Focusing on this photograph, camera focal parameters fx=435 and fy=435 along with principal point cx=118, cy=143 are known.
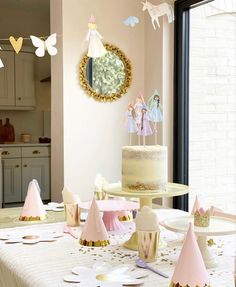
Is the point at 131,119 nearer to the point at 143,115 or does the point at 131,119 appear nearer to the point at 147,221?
the point at 143,115

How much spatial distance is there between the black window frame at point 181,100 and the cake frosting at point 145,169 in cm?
217

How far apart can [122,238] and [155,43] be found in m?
2.42

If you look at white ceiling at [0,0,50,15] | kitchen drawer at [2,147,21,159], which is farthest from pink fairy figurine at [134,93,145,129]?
white ceiling at [0,0,50,15]

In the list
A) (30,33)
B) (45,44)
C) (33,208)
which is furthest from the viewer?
(30,33)

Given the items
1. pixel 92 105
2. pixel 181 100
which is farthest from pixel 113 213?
pixel 181 100

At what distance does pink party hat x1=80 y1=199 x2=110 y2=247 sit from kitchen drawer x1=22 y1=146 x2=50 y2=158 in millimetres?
3606

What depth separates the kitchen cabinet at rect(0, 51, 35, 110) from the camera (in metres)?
5.18

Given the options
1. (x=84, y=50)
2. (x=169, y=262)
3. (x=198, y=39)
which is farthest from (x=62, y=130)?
(x=169, y=262)

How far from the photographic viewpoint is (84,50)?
11.6 feet

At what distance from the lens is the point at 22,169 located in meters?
5.01

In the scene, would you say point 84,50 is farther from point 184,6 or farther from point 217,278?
point 217,278

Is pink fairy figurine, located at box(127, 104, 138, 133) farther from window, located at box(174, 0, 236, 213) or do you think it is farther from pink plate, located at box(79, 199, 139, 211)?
window, located at box(174, 0, 236, 213)

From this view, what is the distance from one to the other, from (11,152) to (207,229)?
389cm

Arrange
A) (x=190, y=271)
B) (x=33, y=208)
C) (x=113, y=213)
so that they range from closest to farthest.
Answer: (x=190, y=271) → (x=113, y=213) → (x=33, y=208)
